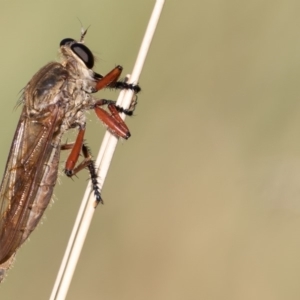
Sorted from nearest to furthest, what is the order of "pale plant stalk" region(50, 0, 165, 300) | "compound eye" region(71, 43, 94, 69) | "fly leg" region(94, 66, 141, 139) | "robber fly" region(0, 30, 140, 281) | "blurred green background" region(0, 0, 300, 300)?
"pale plant stalk" region(50, 0, 165, 300) < "fly leg" region(94, 66, 141, 139) < "robber fly" region(0, 30, 140, 281) < "compound eye" region(71, 43, 94, 69) < "blurred green background" region(0, 0, 300, 300)

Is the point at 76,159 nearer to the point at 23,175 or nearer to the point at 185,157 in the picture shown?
the point at 23,175

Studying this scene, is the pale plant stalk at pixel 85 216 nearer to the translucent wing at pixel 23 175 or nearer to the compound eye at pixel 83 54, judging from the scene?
the translucent wing at pixel 23 175

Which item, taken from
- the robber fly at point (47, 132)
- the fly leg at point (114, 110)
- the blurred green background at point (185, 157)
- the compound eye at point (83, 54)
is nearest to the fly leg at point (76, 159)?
the robber fly at point (47, 132)

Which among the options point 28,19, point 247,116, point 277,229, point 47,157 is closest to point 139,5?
point 28,19

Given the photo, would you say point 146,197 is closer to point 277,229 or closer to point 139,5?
point 277,229

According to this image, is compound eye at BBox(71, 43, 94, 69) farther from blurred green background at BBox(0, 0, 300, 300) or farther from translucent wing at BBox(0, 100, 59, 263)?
blurred green background at BBox(0, 0, 300, 300)

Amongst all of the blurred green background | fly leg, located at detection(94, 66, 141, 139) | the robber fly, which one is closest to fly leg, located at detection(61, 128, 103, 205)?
the robber fly
